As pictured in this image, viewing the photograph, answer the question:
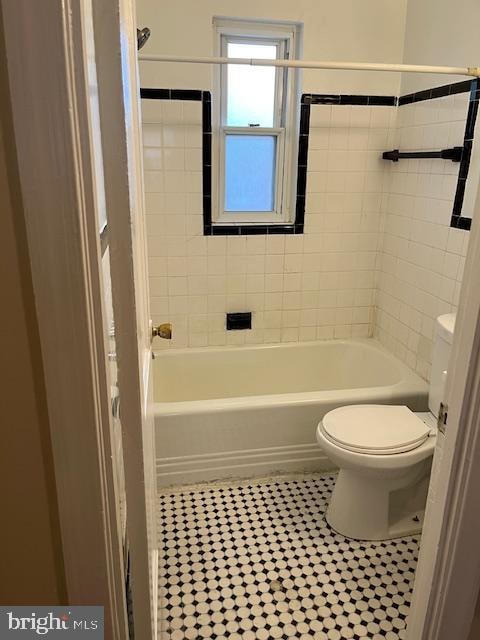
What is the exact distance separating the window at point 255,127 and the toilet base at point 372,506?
4.74ft

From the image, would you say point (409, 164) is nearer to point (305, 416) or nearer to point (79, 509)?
point (305, 416)

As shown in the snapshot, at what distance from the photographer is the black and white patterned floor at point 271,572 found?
1.56 metres

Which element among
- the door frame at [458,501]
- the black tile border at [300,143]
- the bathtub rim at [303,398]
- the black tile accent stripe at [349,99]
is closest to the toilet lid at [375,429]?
the bathtub rim at [303,398]

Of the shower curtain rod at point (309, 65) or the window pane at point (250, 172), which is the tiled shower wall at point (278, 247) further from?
the shower curtain rod at point (309, 65)

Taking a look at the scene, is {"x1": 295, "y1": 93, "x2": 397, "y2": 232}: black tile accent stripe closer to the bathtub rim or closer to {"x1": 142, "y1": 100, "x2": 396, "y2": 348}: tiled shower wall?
{"x1": 142, "y1": 100, "x2": 396, "y2": 348}: tiled shower wall

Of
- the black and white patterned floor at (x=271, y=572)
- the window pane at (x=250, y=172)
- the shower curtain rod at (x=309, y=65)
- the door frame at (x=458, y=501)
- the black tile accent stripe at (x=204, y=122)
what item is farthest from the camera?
the window pane at (x=250, y=172)

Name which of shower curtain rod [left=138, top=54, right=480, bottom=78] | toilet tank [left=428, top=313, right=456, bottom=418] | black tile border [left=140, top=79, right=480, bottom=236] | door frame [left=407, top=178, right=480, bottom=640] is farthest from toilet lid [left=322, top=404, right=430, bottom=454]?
shower curtain rod [left=138, top=54, right=480, bottom=78]

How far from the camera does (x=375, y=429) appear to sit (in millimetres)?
1899

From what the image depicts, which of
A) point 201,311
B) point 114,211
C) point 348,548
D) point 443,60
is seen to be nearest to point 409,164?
point 443,60

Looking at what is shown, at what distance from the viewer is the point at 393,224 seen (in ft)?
8.66

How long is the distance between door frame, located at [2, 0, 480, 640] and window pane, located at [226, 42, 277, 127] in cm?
190

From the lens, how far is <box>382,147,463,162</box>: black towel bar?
205 centimetres

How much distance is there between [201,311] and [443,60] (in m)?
1.67

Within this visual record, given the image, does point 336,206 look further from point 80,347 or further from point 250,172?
point 80,347
